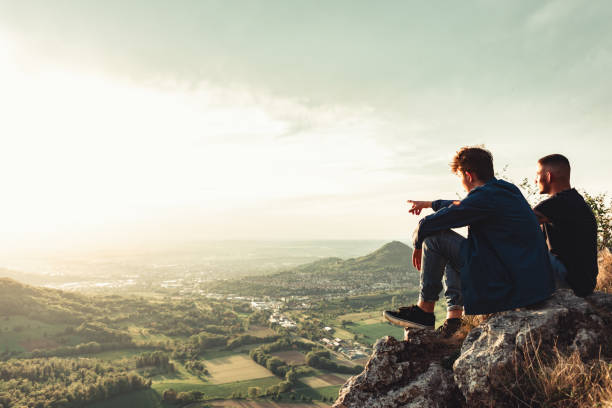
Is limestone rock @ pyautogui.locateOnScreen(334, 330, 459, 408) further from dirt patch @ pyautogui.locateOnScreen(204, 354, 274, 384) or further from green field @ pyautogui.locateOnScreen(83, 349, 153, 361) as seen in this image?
green field @ pyautogui.locateOnScreen(83, 349, 153, 361)

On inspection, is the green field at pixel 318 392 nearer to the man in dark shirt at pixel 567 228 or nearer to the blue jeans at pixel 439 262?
the blue jeans at pixel 439 262

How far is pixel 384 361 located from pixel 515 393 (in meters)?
2.04

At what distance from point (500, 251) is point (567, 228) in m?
1.60

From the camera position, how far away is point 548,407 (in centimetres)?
369

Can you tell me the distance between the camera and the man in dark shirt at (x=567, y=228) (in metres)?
4.98

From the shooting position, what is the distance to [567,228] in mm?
5102

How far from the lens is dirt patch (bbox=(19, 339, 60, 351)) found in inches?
4329

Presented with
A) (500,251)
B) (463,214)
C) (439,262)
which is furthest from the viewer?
(439,262)

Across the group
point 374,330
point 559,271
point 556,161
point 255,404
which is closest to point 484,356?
point 559,271

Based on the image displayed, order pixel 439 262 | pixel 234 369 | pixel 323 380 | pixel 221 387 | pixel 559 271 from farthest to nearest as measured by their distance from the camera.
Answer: pixel 234 369
pixel 323 380
pixel 221 387
pixel 439 262
pixel 559 271

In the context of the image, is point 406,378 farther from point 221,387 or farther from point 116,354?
point 116,354

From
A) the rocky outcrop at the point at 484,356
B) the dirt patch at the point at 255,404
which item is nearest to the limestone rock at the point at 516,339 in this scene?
the rocky outcrop at the point at 484,356

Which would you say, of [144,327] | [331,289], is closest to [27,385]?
[144,327]

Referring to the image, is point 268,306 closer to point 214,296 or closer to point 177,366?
point 214,296
